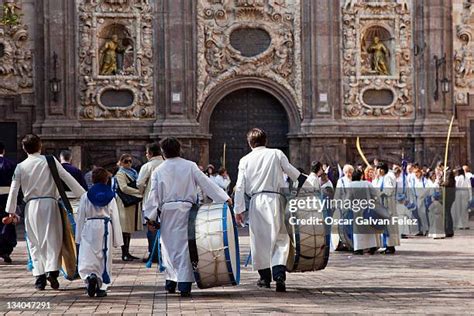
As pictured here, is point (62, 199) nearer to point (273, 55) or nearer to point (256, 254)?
point (256, 254)

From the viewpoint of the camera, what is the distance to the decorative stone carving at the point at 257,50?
3457 centimetres

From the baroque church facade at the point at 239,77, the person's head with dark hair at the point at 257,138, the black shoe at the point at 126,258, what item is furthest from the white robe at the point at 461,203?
the person's head with dark hair at the point at 257,138

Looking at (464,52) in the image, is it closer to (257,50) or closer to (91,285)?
(257,50)

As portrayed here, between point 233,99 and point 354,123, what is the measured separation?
3905mm

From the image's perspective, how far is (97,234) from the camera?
45.0 ft

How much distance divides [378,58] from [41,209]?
73.8 ft

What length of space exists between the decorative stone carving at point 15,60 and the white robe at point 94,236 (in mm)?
20604

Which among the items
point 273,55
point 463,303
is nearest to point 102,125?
point 273,55

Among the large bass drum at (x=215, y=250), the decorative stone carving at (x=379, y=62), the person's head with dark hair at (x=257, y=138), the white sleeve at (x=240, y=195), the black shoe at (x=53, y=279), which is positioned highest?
the decorative stone carving at (x=379, y=62)

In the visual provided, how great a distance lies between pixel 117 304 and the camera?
12477mm

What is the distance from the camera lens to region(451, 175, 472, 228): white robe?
97.2 feet

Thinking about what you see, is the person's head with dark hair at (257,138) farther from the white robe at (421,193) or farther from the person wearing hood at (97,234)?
the white robe at (421,193)

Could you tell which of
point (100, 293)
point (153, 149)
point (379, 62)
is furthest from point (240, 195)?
point (379, 62)

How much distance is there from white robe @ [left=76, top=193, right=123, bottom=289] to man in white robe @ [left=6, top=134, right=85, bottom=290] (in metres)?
0.56
